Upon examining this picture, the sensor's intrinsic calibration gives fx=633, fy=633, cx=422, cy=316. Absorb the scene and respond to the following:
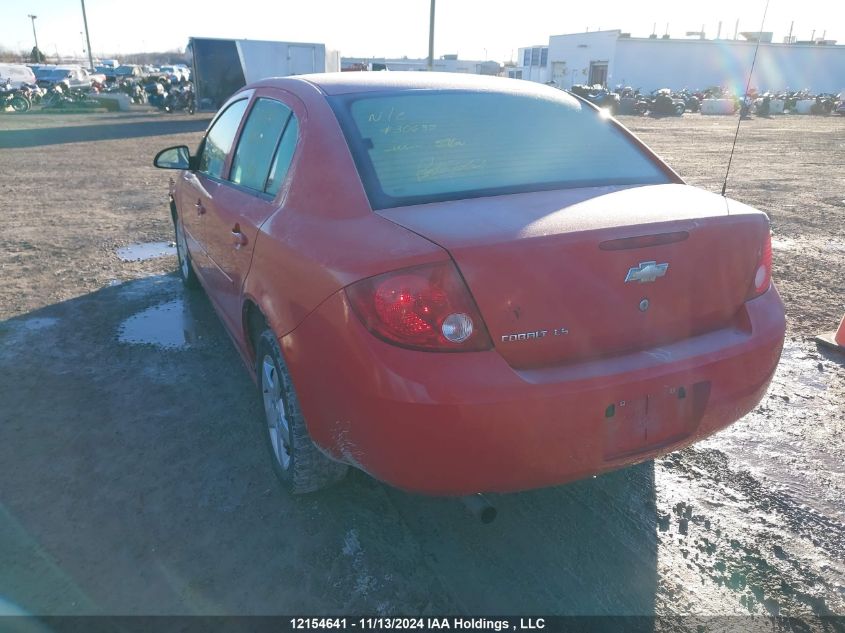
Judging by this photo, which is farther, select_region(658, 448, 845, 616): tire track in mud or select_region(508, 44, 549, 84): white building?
select_region(508, 44, 549, 84): white building

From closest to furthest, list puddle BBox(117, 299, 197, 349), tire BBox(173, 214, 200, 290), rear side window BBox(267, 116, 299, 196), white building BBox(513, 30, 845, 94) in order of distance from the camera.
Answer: rear side window BBox(267, 116, 299, 196), puddle BBox(117, 299, 197, 349), tire BBox(173, 214, 200, 290), white building BBox(513, 30, 845, 94)

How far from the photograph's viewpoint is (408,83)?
3059 mm

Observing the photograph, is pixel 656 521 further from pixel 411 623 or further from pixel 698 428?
pixel 411 623

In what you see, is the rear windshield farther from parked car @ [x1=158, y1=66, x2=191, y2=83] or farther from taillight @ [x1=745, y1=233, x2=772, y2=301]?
parked car @ [x1=158, y1=66, x2=191, y2=83]

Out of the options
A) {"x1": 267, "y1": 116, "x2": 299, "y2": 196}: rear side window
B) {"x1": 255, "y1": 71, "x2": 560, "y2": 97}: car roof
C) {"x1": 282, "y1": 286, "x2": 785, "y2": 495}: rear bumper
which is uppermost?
{"x1": 255, "y1": 71, "x2": 560, "y2": 97}: car roof

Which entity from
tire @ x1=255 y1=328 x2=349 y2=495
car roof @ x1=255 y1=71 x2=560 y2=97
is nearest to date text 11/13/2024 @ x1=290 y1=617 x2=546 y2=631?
tire @ x1=255 y1=328 x2=349 y2=495

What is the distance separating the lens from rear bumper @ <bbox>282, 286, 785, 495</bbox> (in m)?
1.92

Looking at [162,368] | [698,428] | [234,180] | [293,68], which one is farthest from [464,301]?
[293,68]

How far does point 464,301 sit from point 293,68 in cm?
2687

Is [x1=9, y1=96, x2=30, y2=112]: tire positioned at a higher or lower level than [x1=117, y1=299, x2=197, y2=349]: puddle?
lower

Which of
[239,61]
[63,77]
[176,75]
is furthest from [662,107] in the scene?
[63,77]

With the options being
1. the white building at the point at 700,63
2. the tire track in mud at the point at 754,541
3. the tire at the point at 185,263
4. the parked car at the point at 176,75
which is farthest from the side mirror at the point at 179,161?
the white building at the point at 700,63

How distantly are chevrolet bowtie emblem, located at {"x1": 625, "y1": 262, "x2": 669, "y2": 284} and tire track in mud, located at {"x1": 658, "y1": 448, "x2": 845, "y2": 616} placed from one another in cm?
113

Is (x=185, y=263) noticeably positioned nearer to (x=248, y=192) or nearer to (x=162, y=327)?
(x=162, y=327)
